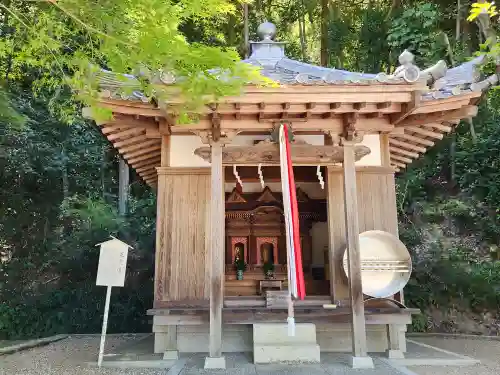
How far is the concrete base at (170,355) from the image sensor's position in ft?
15.9

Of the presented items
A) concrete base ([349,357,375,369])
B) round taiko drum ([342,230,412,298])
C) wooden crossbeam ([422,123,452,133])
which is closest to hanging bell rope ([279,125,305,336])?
concrete base ([349,357,375,369])

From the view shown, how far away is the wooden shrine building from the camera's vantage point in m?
4.46

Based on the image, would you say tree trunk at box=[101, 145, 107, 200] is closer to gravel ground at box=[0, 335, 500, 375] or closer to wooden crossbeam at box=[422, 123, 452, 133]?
gravel ground at box=[0, 335, 500, 375]

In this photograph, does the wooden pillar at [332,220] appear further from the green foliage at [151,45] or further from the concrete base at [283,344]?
the green foliage at [151,45]

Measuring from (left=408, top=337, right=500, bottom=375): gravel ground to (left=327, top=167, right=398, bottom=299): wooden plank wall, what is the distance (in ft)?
5.47

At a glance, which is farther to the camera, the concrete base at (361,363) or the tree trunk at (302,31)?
the tree trunk at (302,31)

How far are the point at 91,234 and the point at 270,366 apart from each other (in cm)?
824

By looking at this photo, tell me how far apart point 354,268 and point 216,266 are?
1517 millimetres

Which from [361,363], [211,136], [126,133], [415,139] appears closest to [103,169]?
[126,133]

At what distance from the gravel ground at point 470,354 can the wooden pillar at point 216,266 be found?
2168 millimetres

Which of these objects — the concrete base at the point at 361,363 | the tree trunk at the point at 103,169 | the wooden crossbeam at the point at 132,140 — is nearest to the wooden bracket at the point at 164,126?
the wooden crossbeam at the point at 132,140

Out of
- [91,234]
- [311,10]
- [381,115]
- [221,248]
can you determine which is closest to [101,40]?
[221,248]

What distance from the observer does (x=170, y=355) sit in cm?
488

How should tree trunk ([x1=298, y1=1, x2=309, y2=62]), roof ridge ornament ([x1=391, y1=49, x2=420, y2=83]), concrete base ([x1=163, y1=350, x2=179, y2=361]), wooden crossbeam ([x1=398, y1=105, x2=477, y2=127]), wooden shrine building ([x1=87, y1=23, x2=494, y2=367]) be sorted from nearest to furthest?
roof ridge ornament ([x1=391, y1=49, x2=420, y2=83]) → wooden shrine building ([x1=87, y1=23, x2=494, y2=367]) → concrete base ([x1=163, y1=350, x2=179, y2=361]) → wooden crossbeam ([x1=398, y1=105, x2=477, y2=127]) → tree trunk ([x1=298, y1=1, x2=309, y2=62])
